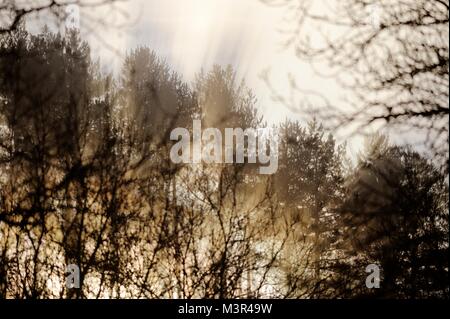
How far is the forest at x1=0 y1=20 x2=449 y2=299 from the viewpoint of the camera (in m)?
5.00

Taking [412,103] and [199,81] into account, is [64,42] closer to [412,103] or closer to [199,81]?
[199,81]

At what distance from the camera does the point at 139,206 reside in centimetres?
598

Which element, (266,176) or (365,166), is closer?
(365,166)

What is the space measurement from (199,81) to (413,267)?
197 inches

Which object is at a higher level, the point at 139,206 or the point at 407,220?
the point at 139,206

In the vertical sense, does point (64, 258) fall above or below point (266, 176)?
below

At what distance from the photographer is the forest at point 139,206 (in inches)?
197

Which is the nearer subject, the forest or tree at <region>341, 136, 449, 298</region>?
tree at <region>341, 136, 449, 298</region>

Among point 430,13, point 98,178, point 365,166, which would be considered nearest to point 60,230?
point 98,178

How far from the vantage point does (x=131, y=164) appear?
632cm

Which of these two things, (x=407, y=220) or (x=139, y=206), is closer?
(x=407, y=220)

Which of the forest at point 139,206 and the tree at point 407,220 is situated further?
the forest at point 139,206
